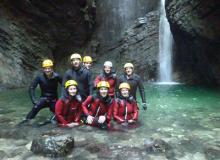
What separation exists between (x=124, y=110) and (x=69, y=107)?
1466 millimetres

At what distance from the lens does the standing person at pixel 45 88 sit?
27.6 feet

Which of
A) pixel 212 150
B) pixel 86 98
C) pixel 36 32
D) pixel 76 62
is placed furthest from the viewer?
pixel 36 32

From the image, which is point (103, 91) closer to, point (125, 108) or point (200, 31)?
point (125, 108)

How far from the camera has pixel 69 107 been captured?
26.0 ft

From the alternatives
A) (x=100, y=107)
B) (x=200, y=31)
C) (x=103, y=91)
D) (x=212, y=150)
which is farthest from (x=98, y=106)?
(x=200, y=31)

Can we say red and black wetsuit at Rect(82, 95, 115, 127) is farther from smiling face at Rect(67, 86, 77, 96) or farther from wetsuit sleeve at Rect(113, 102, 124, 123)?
smiling face at Rect(67, 86, 77, 96)

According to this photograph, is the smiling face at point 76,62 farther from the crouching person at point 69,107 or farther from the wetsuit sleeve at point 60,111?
the wetsuit sleeve at point 60,111

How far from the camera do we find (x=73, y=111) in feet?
26.3

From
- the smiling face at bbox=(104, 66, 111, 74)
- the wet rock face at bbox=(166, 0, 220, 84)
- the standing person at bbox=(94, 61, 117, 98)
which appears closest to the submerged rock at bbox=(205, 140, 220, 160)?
the standing person at bbox=(94, 61, 117, 98)

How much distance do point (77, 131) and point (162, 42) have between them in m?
17.4

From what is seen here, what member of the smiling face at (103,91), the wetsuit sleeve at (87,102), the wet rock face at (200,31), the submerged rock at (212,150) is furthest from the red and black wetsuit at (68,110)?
the wet rock face at (200,31)

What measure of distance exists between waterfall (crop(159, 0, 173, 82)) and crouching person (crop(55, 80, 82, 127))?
1591cm

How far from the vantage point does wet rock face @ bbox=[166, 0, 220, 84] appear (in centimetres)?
1627

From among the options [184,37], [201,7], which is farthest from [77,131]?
[184,37]
